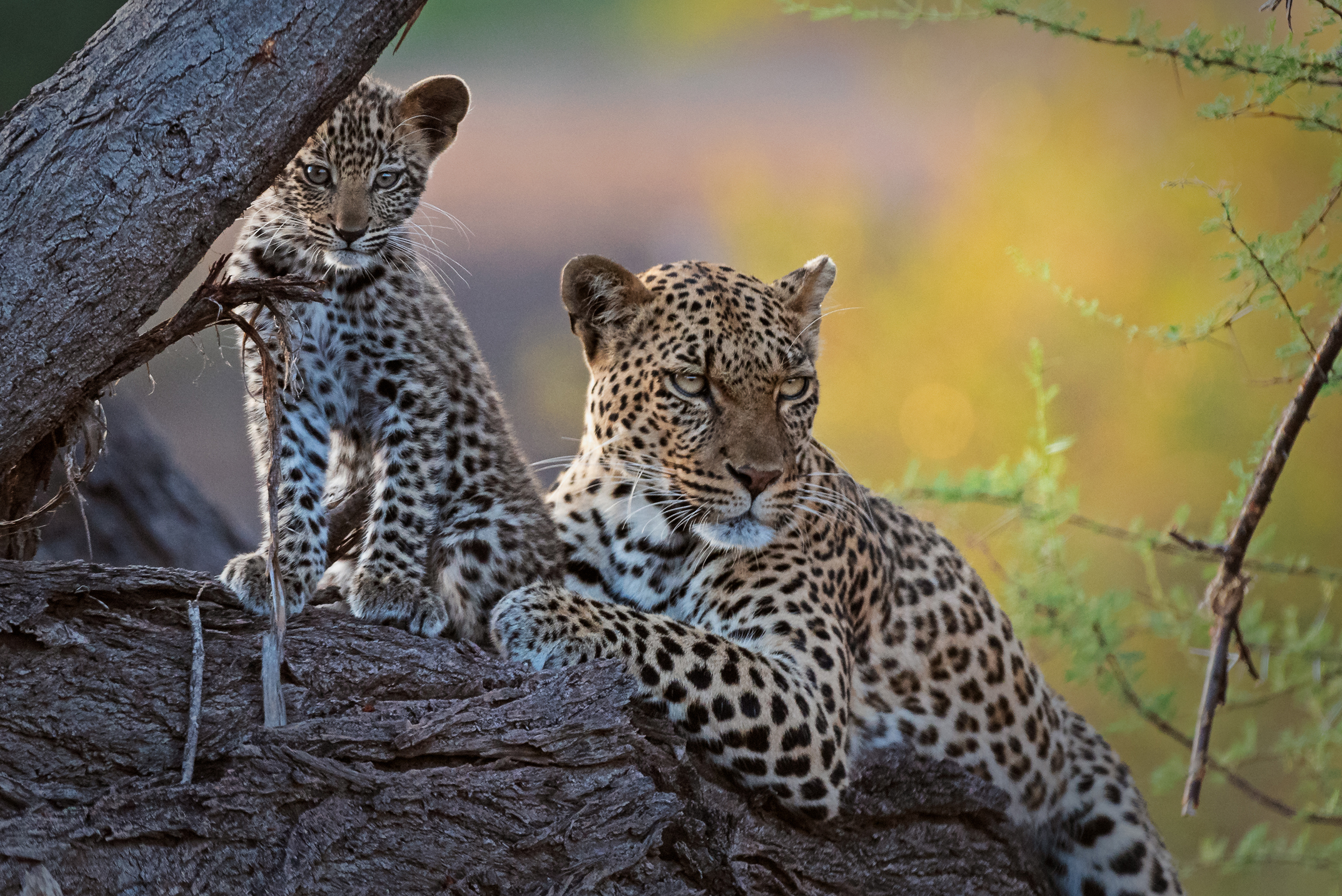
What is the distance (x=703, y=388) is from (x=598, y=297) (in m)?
0.65

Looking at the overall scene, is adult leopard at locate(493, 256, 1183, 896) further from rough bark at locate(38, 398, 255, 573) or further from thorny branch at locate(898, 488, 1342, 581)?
rough bark at locate(38, 398, 255, 573)

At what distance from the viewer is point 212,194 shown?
3.57 metres

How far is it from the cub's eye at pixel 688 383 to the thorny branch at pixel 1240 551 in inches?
96.5

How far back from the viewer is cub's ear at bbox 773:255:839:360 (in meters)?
5.32

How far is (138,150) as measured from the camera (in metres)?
3.49

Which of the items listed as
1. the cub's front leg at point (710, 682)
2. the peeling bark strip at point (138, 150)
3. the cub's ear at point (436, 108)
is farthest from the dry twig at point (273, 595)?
the cub's ear at point (436, 108)

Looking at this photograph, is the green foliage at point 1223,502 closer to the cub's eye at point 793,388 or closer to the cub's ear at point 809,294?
the cub's ear at point 809,294

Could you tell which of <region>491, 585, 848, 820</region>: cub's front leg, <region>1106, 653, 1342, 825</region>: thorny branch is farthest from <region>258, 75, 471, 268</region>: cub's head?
<region>1106, 653, 1342, 825</region>: thorny branch

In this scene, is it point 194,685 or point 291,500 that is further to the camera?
point 291,500

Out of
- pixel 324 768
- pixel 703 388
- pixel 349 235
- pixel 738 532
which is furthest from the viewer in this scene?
pixel 703 388

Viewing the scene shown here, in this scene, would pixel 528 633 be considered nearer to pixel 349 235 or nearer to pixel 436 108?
pixel 349 235

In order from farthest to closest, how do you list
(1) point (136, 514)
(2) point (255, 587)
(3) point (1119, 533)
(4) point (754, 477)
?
(3) point (1119, 533)
(1) point (136, 514)
(4) point (754, 477)
(2) point (255, 587)

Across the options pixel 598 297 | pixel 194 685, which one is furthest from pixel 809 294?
pixel 194 685

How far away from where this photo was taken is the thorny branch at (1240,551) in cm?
505
